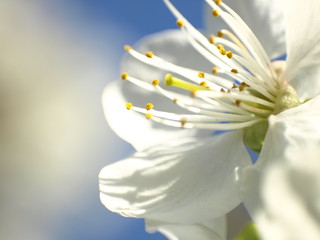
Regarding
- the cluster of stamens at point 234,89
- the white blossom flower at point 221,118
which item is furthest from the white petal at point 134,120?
the cluster of stamens at point 234,89

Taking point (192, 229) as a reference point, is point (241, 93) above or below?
above

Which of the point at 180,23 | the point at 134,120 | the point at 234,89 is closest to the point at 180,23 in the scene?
the point at 180,23

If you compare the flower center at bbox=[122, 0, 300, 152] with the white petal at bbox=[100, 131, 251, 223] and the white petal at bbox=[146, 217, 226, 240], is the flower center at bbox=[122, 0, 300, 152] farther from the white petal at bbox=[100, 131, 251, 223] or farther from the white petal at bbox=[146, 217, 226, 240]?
the white petal at bbox=[146, 217, 226, 240]

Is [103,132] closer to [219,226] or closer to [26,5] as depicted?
[26,5]

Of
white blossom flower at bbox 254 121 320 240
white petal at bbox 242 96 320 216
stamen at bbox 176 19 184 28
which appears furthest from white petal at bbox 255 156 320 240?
stamen at bbox 176 19 184 28

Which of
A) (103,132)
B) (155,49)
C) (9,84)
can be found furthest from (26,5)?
(155,49)

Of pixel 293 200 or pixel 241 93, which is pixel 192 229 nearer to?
pixel 241 93
